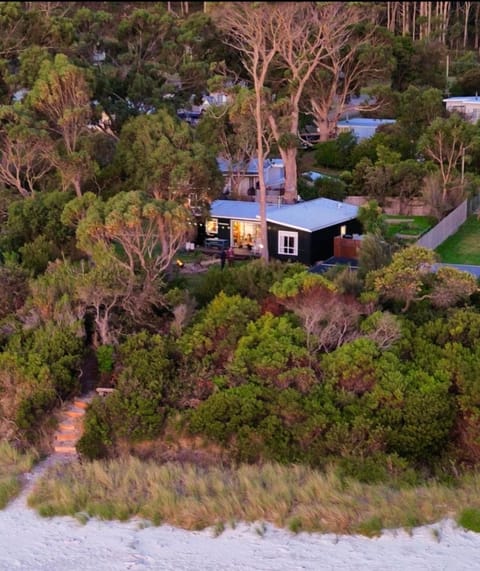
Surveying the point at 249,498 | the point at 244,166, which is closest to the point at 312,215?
the point at 244,166

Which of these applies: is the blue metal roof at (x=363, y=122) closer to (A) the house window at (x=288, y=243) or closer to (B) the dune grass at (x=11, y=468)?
(A) the house window at (x=288, y=243)

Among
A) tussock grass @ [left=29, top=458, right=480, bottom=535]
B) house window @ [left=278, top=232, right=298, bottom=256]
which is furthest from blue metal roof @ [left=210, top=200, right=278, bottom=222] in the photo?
tussock grass @ [left=29, top=458, right=480, bottom=535]

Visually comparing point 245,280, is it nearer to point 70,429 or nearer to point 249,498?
point 70,429

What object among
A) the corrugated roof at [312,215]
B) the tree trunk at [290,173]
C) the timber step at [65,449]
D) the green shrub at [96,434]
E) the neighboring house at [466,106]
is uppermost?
the neighboring house at [466,106]

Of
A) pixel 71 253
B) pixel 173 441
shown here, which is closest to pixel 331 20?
pixel 71 253

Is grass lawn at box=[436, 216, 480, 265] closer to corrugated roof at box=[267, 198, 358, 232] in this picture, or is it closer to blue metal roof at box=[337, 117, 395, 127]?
corrugated roof at box=[267, 198, 358, 232]

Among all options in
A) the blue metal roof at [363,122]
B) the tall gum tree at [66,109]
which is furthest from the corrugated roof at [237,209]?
the blue metal roof at [363,122]
